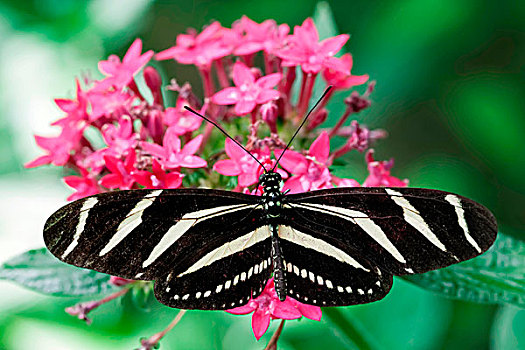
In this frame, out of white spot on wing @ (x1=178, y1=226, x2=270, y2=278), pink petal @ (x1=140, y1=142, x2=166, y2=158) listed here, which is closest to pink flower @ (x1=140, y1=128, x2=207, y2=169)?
pink petal @ (x1=140, y1=142, x2=166, y2=158)

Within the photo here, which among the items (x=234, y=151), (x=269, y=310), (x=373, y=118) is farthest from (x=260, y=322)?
(x=373, y=118)

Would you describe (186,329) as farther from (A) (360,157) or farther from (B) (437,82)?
(B) (437,82)

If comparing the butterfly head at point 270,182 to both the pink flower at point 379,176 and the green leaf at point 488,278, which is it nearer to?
the pink flower at point 379,176

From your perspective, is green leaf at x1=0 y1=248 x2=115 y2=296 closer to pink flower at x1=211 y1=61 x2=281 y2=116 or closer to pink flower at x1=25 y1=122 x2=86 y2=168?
pink flower at x1=25 y1=122 x2=86 y2=168

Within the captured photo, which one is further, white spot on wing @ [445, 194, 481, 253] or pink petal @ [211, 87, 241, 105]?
pink petal @ [211, 87, 241, 105]

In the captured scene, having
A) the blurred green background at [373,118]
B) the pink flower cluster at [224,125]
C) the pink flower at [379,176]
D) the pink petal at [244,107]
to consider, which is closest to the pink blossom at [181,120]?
the pink flower cluster at [224,125]
